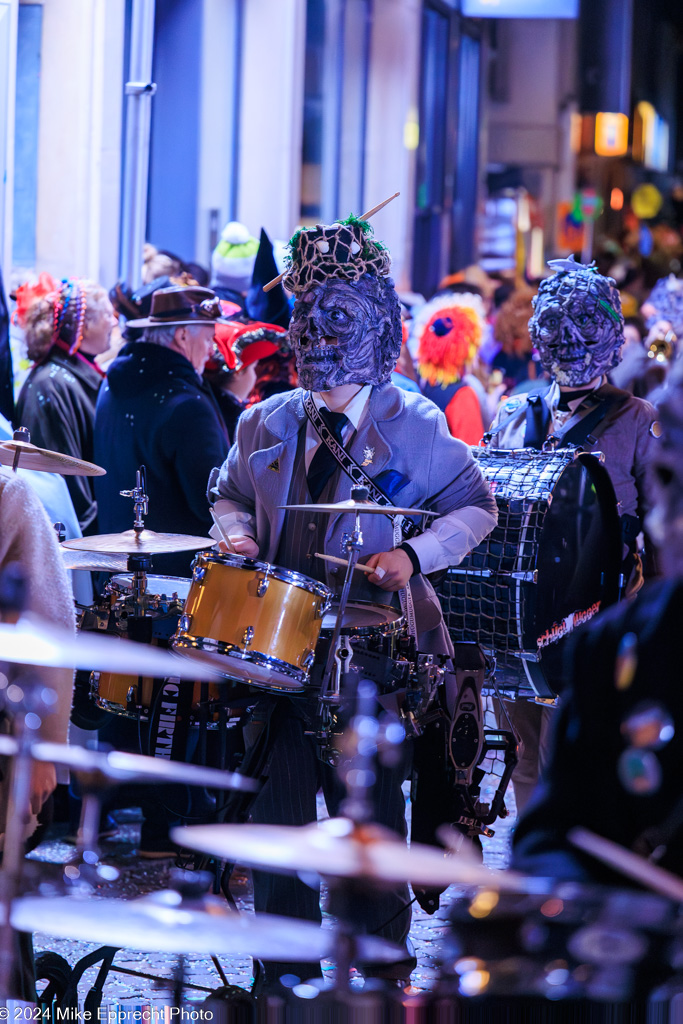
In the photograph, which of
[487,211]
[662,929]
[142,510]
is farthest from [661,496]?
[487,211]

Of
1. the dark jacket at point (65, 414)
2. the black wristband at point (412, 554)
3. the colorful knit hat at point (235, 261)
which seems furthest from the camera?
the colorful knit hat at point (235, 261)

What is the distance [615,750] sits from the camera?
216cm

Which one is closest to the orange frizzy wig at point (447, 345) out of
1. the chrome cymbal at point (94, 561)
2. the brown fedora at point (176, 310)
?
the brown fedora at point (176, 310)

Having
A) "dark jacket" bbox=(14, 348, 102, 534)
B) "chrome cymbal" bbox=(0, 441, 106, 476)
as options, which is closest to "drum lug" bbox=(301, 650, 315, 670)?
"chrome cymbal" bbox=(0, 441, 106, 476)

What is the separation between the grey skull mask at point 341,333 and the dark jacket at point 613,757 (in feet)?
5.59

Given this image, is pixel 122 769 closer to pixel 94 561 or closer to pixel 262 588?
pixel 262 588

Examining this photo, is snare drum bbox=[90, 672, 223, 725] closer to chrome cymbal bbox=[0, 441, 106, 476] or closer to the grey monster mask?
chrome cymbal bbox=[0, 441, 106, 476]

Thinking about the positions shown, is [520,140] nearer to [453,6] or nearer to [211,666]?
[453,6]

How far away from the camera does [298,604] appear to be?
338 cm

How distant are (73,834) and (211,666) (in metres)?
2.12

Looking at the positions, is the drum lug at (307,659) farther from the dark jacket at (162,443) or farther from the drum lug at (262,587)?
the dark jacket at (162,443)

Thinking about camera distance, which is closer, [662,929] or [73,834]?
[662,929]

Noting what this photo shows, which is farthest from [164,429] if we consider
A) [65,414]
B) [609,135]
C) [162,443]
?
[609,135]

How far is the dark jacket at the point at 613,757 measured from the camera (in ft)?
7.00
